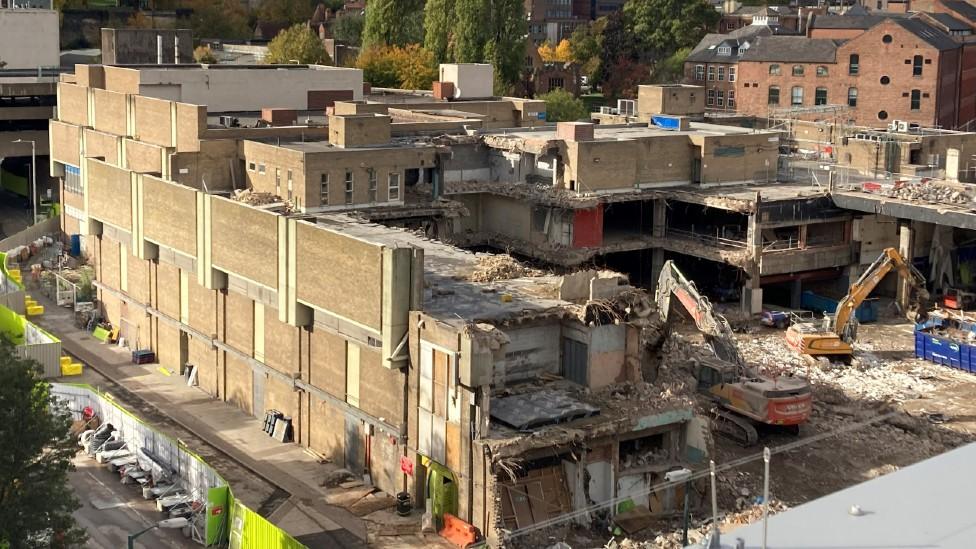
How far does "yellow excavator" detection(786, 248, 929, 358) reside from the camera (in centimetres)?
5459

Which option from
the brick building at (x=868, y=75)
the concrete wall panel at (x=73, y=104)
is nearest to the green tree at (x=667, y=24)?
the brick building at (x=868, y=75)

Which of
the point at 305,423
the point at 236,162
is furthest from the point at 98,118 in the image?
the point at 305,423

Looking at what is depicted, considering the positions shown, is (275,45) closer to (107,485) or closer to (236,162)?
(236,162)

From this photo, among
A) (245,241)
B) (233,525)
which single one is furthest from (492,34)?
(233,525)

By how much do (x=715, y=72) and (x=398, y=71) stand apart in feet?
92.6

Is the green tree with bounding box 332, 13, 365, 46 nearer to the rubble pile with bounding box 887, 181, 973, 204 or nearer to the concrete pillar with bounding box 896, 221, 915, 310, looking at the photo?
the rubble pile with bounding box 887, 181, 973, 204

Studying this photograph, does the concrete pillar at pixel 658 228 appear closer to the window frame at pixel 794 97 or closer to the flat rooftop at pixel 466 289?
the flat rooftop at pixel 466 289

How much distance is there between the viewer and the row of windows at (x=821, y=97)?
99.1 meters

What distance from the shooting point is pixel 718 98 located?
11362 centimetres

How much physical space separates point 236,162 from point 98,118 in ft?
49.9

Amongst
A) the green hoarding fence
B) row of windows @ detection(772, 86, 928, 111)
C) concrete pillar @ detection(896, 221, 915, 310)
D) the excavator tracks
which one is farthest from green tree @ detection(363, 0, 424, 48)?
the green hoarding fence

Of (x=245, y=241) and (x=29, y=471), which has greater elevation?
(x=245, y=241)

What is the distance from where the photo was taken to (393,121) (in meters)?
71.6

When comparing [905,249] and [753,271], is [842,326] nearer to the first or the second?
[753,271]
